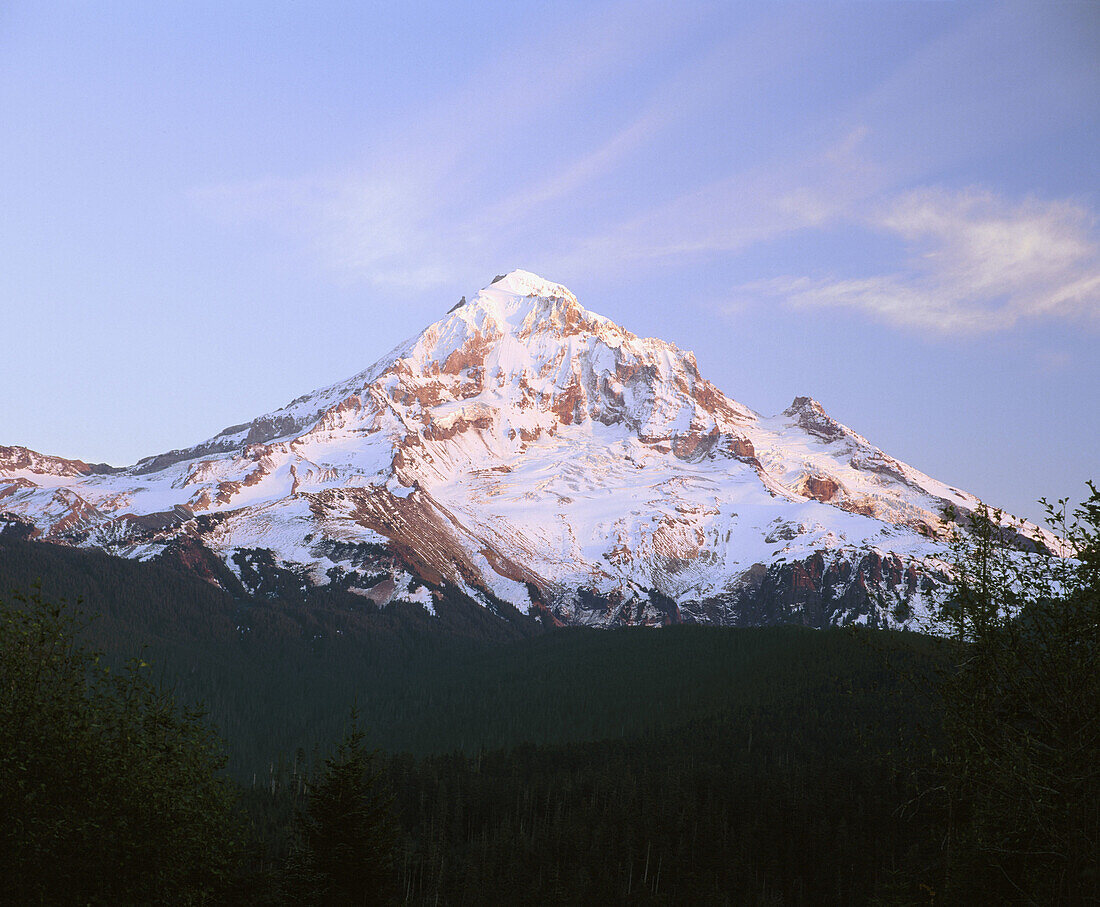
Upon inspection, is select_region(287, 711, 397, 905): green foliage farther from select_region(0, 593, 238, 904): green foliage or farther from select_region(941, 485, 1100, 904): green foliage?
select_region(941, 485, 1100, 904): green foliage

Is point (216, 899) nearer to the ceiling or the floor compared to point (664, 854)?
nearer to the ceiling

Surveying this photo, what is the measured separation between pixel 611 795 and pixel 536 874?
31.0m

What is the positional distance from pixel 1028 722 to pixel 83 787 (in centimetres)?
2993

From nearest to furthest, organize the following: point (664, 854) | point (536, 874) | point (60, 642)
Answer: point (60, 642) < point (536, 874) < point (664, 854)

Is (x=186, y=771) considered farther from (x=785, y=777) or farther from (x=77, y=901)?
(x=785, y=777)

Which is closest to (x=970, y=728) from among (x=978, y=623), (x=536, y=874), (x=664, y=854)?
(x=978, y=623)

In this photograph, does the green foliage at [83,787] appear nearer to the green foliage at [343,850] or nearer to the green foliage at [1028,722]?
the green foliage at [343,850]

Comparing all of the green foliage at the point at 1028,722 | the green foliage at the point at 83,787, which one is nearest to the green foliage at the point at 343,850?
the green foliage at the point at 83,787

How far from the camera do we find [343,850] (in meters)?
46.7

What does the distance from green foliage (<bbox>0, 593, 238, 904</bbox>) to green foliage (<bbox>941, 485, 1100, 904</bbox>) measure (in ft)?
84.2

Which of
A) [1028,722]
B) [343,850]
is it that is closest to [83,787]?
[343,850]

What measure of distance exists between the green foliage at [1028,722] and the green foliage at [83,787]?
25657mm

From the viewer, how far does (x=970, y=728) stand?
28922mm

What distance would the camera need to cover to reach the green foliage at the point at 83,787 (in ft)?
113
